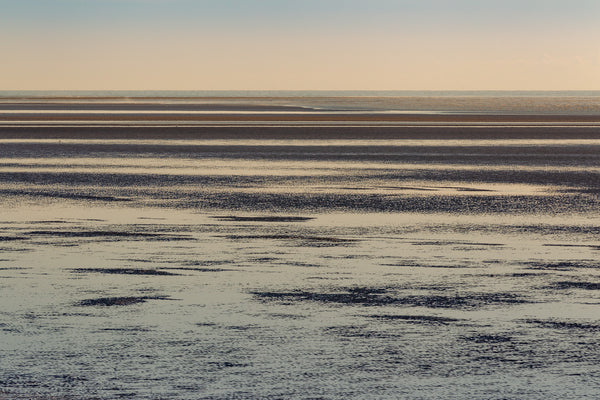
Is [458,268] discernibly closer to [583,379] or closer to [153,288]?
[153,288]

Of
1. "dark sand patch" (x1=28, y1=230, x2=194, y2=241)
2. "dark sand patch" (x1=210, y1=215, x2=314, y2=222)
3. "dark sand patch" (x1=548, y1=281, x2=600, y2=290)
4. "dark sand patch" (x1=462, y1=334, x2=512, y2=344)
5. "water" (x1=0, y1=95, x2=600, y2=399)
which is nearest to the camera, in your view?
"water" (x1=0, y1=95, x2=600, y2=399)

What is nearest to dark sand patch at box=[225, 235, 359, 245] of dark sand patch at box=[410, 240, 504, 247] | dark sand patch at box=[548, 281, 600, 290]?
dark sand patch at box=[410, 240, 504, 247]

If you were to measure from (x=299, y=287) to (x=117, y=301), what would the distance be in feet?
4.96

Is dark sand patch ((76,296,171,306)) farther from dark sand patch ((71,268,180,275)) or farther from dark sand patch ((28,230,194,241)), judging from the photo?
dark sand patch ((28,230,194,241))

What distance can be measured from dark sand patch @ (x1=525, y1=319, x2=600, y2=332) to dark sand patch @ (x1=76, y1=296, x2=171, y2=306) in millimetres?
2798

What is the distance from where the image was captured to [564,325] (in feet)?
23.0

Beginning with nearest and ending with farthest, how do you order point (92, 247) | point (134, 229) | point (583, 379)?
point (583, 379) < point (92, 247) < point (134, 229)

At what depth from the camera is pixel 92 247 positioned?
10.7 meters

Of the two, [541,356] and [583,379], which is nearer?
[583,379]

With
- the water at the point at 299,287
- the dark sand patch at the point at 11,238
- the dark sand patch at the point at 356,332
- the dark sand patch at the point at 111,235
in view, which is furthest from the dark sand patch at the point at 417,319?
the dark sand patch at the point at 11,238

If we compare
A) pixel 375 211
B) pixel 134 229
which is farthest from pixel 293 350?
pixel 375 211

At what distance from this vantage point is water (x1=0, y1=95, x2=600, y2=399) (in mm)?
5766

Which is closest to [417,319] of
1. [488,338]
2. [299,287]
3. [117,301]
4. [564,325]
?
[488,338]

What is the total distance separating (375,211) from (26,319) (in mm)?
7671
